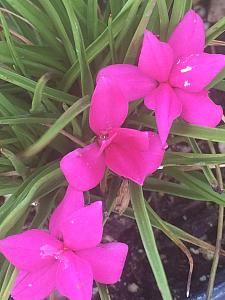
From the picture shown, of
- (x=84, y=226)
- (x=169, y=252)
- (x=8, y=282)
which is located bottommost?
(x=169, y=252)

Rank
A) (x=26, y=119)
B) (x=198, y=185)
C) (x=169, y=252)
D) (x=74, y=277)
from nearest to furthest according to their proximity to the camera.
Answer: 1. (x=74, y=277)
2. (x=26, y=119)
3. (x=198, y=185)
4. (x=169, y=252)

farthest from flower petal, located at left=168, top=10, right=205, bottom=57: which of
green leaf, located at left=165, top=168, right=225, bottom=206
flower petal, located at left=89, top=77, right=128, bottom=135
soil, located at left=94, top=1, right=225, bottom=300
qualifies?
soil, located at left=94, top=1, right=225, bottom=300

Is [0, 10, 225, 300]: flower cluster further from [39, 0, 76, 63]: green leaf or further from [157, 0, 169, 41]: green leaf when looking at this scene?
[39, 0, 76, 63]: green leaf

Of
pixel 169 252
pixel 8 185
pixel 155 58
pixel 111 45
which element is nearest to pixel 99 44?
pixel 111 45

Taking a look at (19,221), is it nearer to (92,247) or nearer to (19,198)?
(19,198)

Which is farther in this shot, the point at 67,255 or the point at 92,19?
the point at 92,19

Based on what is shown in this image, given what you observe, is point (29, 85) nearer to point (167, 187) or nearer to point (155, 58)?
point (155, 58)
